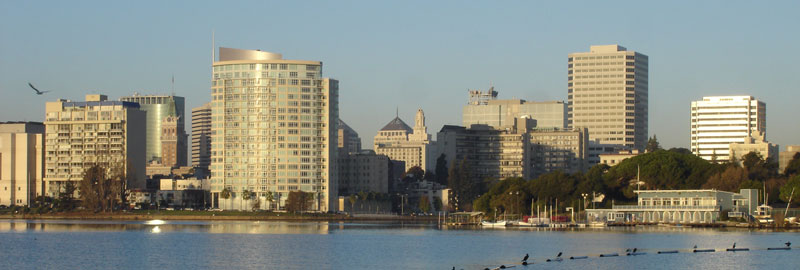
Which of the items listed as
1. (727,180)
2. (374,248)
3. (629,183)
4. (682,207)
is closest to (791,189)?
(682,207)

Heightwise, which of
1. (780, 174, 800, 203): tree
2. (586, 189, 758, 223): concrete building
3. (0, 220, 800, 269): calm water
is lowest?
(0, 220, 800, 269): calm water

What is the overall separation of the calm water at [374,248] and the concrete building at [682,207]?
9.57m

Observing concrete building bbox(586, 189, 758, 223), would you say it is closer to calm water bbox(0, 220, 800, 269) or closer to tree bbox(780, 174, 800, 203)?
tree bbox(780, 174, 800, 203)

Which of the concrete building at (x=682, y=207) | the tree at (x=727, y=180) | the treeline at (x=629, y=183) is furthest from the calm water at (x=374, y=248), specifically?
the tree at (x=727, y=180)

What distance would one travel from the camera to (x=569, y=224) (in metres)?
168

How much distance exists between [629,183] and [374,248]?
73.9 m

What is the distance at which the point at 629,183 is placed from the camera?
18525 centimetres

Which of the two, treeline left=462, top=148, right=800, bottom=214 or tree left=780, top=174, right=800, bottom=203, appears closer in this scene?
tree left=780, top=174, right=800, bottom=203

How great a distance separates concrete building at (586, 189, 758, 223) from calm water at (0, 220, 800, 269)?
957cm

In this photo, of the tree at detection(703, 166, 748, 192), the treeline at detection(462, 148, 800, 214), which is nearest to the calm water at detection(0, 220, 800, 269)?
the treeline at detection(462, 148, 800, 214)

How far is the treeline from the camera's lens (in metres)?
177

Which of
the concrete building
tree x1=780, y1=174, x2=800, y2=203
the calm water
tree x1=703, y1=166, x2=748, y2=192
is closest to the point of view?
the calm water

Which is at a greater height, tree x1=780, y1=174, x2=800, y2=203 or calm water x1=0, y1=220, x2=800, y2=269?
tree x1=780, y1=174, x2=800, y2=203

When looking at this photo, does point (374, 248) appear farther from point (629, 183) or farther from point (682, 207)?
point (629, 183)
